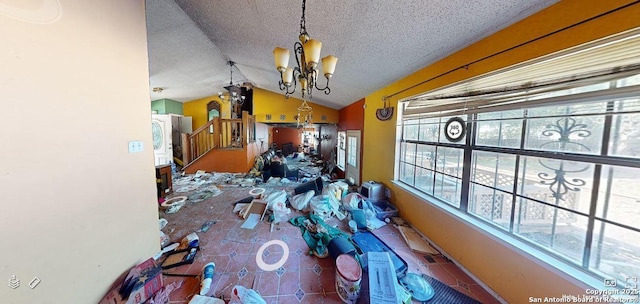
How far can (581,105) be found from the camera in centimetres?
124

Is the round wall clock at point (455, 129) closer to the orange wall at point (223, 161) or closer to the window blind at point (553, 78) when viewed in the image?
the window blind at point (553, 78)

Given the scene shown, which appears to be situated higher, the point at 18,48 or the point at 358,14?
the point at 358,14

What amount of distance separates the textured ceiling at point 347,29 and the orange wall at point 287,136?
7.61 meters

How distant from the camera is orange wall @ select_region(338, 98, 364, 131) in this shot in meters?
4.42

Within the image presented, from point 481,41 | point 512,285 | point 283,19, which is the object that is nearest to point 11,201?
point 283,19

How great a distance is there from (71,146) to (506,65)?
11.2ft

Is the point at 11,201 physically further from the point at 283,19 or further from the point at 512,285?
the point at 512,285

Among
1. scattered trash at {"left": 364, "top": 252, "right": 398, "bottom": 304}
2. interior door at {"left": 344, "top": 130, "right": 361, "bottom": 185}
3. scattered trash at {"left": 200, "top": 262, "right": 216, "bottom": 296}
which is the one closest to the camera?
scattered trash at {"left": 364, "top": 252, "right": 398, "bottom": 304}

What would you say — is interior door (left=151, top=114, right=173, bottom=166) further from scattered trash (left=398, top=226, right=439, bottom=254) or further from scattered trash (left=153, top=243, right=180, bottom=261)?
scattered trash (left=398, top=226, right=439, bottom=254)

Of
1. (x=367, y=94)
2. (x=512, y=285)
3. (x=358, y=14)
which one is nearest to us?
(x=512, y=285)

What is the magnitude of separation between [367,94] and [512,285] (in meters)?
3.44

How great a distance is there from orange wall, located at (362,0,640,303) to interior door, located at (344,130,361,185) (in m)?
1.89

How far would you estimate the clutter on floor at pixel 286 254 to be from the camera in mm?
1531

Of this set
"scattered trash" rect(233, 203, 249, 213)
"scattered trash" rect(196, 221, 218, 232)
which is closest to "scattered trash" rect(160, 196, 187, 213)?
"scattered trash" rect(196, 221, 218, 232)
